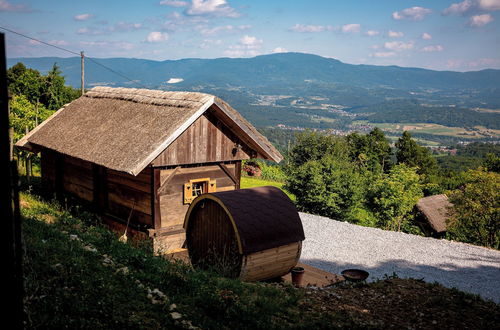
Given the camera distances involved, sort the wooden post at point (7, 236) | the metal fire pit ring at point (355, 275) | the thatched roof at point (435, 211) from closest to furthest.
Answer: the wooden post at point (7, 236) → the metal fire pit ring at point (355, 275) → the thatched roof at point (435, 211)

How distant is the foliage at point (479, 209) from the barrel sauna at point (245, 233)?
13286 mm

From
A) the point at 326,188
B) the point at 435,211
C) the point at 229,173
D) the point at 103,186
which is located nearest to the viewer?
the point at 229,173

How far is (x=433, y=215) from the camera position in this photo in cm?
2717

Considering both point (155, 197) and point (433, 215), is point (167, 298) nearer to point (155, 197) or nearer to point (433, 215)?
point (155, 197)

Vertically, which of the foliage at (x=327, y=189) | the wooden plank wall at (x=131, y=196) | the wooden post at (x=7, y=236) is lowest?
the foliage at (x=327, y=189)

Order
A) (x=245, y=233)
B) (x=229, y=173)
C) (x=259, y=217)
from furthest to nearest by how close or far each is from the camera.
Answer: (x=229, y=173), (x=259, y=217), (x=245, y=233)

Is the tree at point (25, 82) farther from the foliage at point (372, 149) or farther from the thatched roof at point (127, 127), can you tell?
the foliage at point (372, 149)

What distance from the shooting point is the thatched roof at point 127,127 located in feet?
41.6

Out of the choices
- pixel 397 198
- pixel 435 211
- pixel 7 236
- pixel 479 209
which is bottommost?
pixel 435 211

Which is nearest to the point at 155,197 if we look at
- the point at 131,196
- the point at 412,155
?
the point at 131,196

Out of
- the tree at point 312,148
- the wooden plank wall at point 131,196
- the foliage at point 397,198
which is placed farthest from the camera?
the tree at point 312,148

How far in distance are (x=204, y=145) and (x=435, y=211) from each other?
19831 millimetres

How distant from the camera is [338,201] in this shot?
987 inches

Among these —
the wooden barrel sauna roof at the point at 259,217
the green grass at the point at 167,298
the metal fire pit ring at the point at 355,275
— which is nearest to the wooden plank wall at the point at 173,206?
the wooden barrel sauna roof at the point at 259,217
